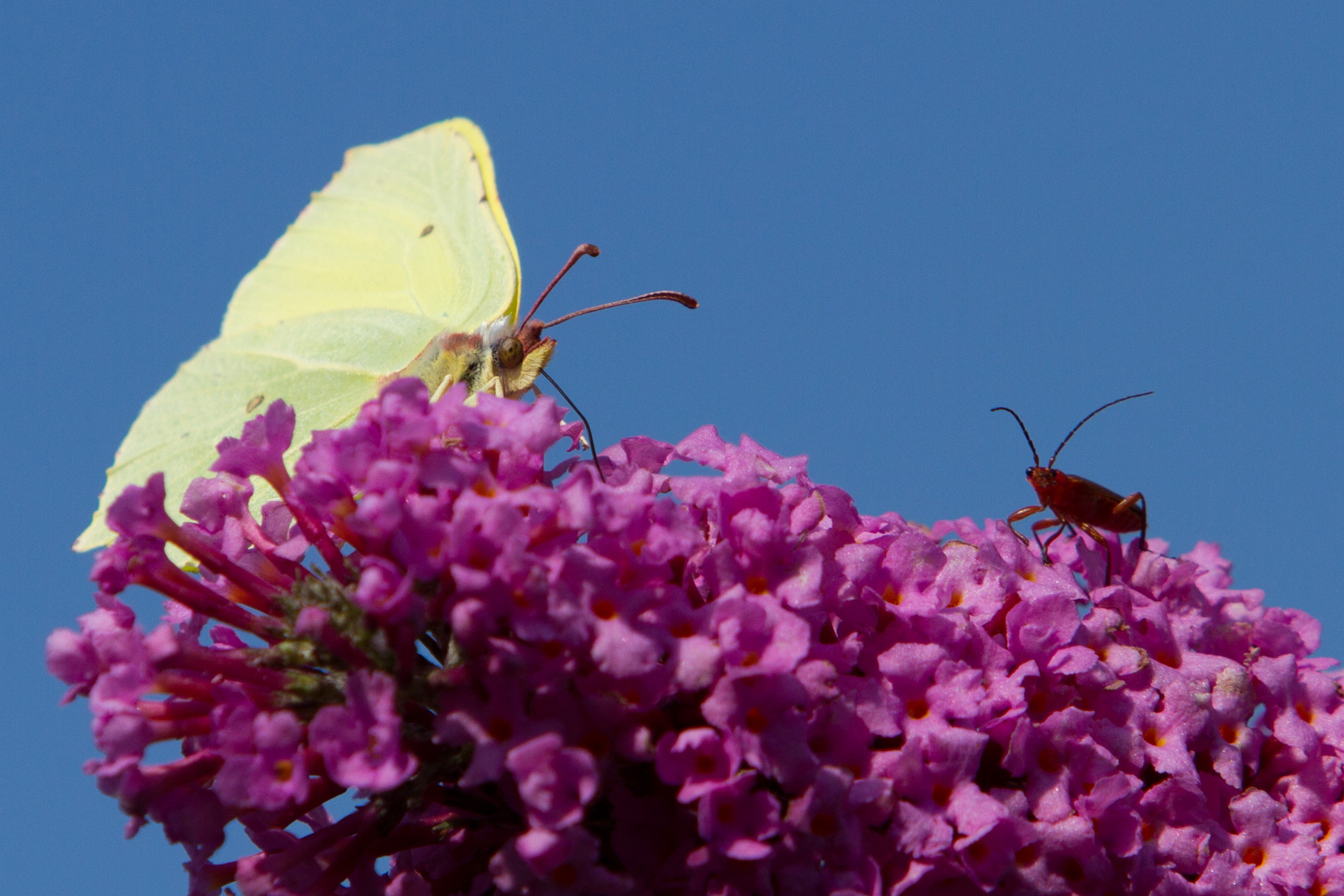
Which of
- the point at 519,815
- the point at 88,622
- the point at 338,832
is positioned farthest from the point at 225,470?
the point at 519,815

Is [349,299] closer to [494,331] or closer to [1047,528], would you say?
[494,331]

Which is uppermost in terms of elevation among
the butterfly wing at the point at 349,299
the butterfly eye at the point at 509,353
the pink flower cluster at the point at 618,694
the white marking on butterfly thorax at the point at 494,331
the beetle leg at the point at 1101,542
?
the butterfly wing at the point at 349,299

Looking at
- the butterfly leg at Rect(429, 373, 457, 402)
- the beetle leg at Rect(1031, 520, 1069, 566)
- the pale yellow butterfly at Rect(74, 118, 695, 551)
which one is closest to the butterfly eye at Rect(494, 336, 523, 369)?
the pale yellow butterfly at Rect(74, 118, 695, 551)

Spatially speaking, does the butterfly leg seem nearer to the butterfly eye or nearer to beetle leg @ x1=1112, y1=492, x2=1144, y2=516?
the butterfly eye

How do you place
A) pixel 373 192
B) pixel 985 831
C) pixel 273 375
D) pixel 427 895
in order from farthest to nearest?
1. pixel 373 192
2. pixel 273 375
3. pixel 427 895
4. pixel 985 831

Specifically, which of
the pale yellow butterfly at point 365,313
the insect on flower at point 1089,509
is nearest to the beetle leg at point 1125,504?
the insect on flower at point 1089,509

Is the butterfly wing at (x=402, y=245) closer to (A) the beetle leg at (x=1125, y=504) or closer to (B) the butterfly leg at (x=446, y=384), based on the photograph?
(B) the butterfly leg at (x=446, y=384)

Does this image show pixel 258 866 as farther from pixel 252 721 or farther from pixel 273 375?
pixel 273 375
